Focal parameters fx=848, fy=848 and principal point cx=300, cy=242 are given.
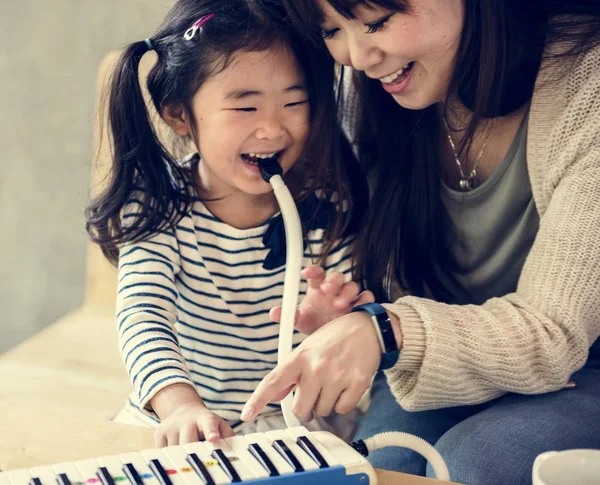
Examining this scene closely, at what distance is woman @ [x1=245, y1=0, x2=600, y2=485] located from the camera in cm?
94

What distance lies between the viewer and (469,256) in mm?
1219

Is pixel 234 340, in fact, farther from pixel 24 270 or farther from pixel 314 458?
pixel 24 270

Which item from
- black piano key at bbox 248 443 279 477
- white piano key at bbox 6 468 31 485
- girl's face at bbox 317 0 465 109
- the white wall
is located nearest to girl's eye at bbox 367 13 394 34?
girl's face at bbox 317 0 465 109

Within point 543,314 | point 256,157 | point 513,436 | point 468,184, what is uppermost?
point 256,157

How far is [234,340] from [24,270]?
3.44 ft

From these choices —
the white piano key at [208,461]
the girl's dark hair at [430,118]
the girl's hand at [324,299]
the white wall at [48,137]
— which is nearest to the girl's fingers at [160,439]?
the white piano key at [208,461]

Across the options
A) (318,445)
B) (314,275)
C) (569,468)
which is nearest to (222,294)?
(314,275)

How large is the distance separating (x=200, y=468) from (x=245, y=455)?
0.04m

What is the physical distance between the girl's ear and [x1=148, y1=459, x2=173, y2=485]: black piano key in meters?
0.60

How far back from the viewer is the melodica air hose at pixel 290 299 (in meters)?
0.81

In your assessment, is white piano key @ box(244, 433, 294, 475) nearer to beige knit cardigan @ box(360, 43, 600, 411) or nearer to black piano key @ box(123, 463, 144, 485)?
black piano key @ box(123, 463, 144, 485)

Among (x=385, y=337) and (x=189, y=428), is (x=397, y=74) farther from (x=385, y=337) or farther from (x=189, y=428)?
(x=189, y=428)

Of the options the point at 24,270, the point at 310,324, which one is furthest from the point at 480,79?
the point at 24,270

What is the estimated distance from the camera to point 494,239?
1189 mm
